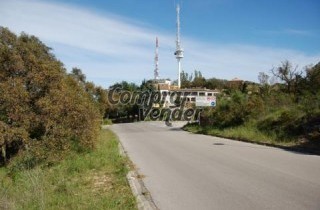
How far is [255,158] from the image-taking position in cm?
1464

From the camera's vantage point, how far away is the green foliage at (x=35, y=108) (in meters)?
16.4

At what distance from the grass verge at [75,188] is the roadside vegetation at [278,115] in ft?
29.5

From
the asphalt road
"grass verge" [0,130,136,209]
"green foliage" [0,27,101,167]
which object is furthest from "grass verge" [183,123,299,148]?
"green foliage" [0,27,101,167]

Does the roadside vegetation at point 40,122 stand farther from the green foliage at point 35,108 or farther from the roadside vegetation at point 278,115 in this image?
the roadside vegetation at point 278,115

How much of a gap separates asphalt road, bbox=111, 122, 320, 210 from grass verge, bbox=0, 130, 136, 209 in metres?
0.85

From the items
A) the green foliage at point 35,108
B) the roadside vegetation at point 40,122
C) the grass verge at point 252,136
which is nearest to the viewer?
the roadside vegetation at point 40,122

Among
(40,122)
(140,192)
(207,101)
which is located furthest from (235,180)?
(207,101)

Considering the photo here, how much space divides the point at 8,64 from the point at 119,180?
9135 millimetres

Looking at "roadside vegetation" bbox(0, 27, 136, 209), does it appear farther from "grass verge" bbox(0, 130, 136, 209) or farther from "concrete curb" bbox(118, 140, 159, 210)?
"concrete curb" bbox(118, 140, 159, 210)

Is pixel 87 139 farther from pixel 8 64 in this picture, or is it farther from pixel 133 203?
pixel 133 203

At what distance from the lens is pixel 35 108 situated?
55.7 ft

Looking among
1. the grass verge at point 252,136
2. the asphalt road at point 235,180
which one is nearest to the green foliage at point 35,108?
the asphalt road at point 235,180

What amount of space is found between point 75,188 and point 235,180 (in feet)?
14.1

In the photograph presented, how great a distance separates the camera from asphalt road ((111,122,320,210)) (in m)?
7.96
